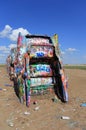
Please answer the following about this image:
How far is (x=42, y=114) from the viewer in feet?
23.8

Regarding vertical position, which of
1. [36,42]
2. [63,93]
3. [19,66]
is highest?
[36,42]

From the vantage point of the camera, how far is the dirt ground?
6.34 meters

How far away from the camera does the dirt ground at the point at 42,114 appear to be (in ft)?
20.8

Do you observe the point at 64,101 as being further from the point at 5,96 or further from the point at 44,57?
the point at 5,96

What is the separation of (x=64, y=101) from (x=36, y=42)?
256 cm

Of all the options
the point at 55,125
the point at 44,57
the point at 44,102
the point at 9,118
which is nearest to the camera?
the point at 55,125

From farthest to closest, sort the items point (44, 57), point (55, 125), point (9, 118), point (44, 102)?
point (44, 57)
point (44, 102)
point (9, 118)
point (55, 125)

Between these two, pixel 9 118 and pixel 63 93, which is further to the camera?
pixel 63 93

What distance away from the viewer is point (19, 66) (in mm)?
8711

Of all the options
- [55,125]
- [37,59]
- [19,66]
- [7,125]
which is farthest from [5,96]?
[55,125]

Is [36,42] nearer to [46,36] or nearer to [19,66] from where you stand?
[46,36]

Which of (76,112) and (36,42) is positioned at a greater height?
(36,42)

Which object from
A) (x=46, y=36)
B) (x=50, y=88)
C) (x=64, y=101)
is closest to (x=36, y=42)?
(x=46, y=36)

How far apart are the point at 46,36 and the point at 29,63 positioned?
1330 millimetres
